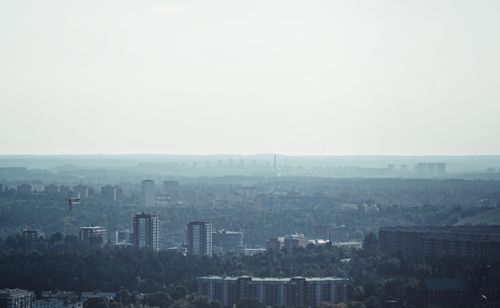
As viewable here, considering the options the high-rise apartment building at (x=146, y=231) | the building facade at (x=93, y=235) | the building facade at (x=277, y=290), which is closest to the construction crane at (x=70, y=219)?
the building facade at (x=93, y=235)

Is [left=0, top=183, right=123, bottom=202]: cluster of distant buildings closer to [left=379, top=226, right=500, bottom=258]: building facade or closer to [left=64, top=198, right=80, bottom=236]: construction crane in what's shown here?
[left=64, top=198, right=80, bottom=236]: construction crane

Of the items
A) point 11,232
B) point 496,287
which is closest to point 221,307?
point 496,287

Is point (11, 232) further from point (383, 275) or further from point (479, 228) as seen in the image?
point (383, 275)

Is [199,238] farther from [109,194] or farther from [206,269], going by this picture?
[109,194]

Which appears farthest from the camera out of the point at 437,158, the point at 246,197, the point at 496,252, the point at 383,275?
the point at 437,158

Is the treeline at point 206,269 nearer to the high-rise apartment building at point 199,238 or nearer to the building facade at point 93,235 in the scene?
the high-rise apartment building at point 199,238

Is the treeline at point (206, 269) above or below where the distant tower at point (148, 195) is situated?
below

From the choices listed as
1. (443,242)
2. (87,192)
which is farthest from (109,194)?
(443,242)
